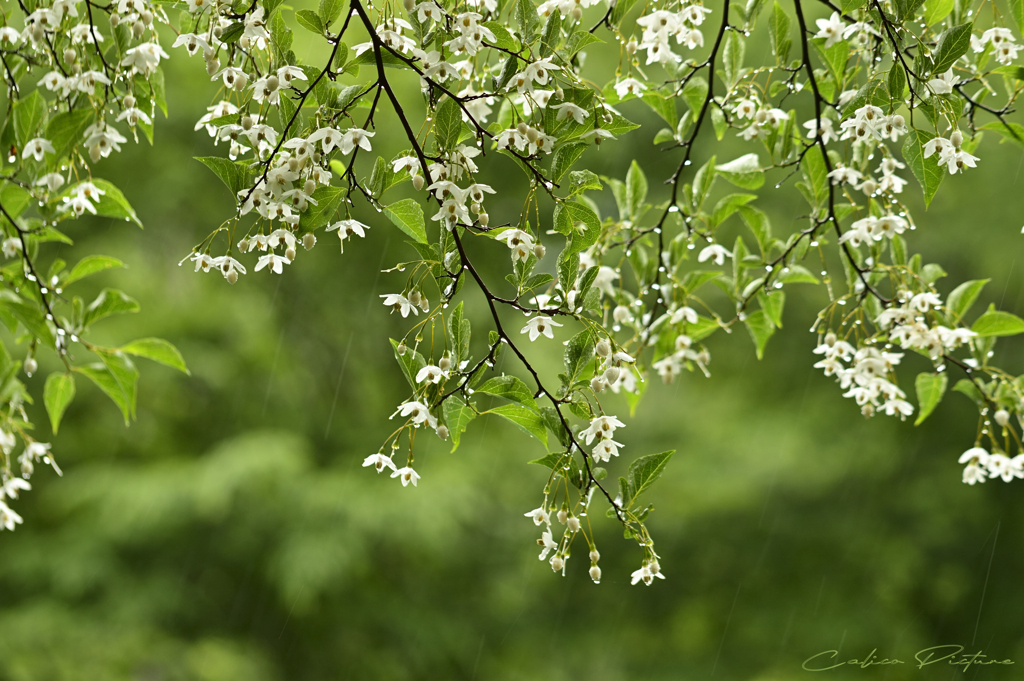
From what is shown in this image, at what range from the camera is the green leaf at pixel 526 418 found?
3.09 ft

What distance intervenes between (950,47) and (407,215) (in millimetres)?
669

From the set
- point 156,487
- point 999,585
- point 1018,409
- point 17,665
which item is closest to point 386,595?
point 156,487

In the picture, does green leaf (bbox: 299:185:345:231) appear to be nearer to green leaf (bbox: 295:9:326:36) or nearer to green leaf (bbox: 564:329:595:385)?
green leaf (bbox: 295:9:326:36)

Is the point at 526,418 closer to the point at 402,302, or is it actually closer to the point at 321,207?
the point at 402,302

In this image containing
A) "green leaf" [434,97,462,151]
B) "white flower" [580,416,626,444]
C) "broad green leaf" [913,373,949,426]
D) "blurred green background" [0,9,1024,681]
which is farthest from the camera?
"blurred green background" [0,9,1024,681]

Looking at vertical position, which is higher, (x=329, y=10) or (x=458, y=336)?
(x=329, y=10)

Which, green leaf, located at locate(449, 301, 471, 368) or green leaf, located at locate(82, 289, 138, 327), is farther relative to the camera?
green leaf, located at locate(82, 289, 138, 327)

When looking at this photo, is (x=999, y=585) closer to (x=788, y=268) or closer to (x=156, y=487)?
(x=788, y=268)

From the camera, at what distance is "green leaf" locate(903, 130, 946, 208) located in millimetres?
927

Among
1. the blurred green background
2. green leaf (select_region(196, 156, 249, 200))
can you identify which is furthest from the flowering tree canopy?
the blurred green background

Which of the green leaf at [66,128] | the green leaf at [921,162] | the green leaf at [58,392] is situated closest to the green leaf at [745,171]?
the green leaf at [921,162]

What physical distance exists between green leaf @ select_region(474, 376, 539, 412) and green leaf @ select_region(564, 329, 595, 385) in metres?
0.06

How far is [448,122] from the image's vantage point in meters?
0.80

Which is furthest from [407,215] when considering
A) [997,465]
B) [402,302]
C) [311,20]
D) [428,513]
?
[428,513]
